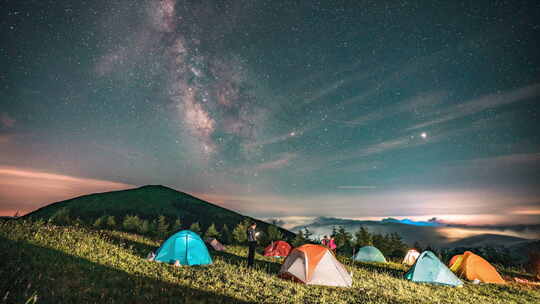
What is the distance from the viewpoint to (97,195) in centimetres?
5612

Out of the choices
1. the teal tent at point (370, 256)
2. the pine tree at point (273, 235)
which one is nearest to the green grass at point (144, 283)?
the teal tent at point (370, 256)

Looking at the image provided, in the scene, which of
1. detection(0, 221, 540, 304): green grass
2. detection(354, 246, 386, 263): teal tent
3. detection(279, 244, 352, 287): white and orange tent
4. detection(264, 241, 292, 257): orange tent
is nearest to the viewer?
detection(0, 221, 540, 304): green grass

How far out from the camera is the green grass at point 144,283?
7895 mm

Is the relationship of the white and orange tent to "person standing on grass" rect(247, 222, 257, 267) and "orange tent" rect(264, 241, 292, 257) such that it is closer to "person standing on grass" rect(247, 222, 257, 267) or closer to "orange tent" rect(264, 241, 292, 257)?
"person standing on grass" rect(247, 222, 257, 267)

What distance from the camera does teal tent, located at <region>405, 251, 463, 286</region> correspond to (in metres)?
14.0

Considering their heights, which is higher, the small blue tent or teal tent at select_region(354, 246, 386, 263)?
the small blue tent

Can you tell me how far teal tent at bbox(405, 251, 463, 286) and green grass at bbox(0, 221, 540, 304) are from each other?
66 centimetres

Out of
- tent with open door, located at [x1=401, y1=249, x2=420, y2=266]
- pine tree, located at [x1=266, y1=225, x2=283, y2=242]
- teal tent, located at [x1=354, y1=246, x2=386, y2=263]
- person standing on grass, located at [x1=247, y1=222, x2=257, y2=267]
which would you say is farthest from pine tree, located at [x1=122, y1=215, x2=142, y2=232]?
tent with open door, located at [x1=401, y1=249, x2=420, y2=266]

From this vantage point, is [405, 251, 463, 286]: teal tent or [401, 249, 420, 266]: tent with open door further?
[401, 249, 420, 266]: tent with open door

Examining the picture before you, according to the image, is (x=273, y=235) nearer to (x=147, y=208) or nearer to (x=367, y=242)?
(x=367, y=242)

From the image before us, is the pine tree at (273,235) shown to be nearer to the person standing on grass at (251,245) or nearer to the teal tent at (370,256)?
the teal tent at (370,256)

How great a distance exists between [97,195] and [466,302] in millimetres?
63084

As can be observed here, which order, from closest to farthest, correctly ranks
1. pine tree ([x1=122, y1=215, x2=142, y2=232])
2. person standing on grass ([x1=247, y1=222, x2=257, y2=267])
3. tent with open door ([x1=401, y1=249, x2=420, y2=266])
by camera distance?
1. person standing on grass ([x1=247, y1=222, x2=257, y2=267])
2. tent with open door ([x1=401, y1=249, x2=420, y2=266])
3. pine tree ([x1=122, y1=215, x2=142, y2=232])

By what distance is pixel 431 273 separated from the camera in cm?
1417
